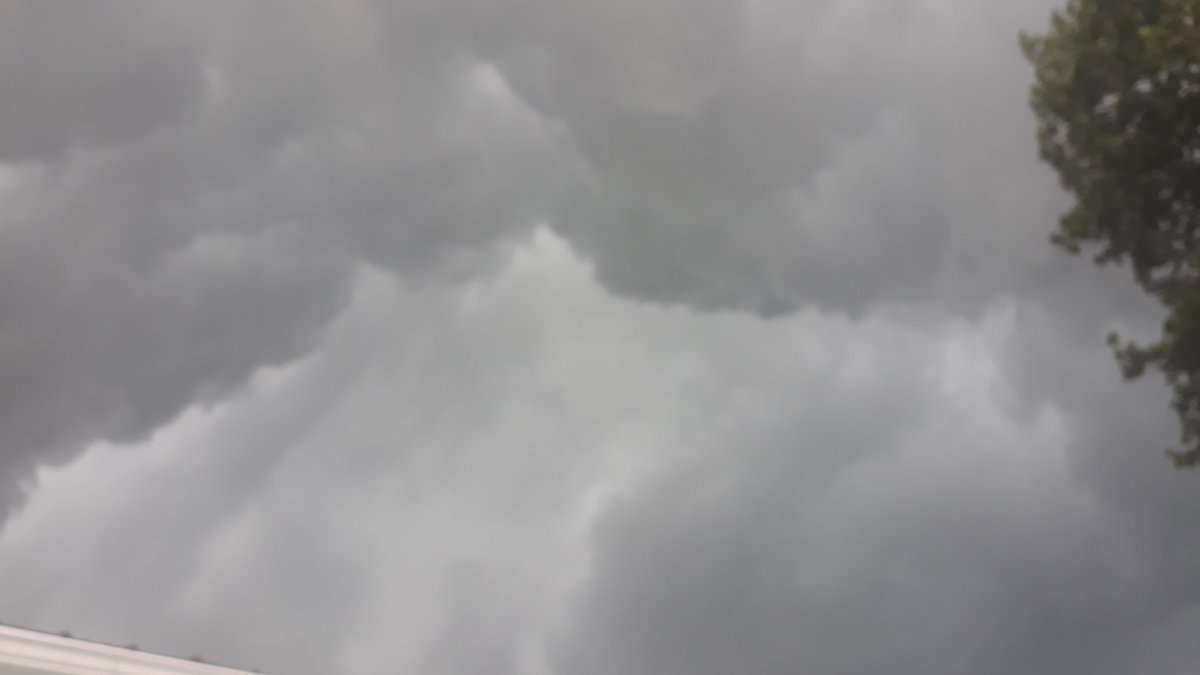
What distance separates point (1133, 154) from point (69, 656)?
82.6ft

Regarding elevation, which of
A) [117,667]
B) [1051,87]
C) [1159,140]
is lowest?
[117,667]

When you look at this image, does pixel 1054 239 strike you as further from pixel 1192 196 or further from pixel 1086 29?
pixel 1086 29

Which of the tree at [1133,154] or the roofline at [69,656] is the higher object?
the tree at [1133,154]

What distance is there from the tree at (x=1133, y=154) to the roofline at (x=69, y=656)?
22.3 m

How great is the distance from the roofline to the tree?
73.3 ft

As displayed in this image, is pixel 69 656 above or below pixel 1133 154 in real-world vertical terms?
below

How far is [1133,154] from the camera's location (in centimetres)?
1783

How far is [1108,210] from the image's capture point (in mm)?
18484

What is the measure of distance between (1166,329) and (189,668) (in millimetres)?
22617

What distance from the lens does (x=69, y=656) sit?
65.2 feet

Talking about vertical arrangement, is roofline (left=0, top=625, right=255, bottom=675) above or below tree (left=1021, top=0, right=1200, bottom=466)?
below

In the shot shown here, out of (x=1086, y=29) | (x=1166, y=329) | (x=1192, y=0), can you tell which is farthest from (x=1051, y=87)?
(x=1166, y=329)

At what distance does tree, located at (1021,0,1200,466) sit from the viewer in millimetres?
17109

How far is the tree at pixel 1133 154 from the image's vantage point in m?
17.1
